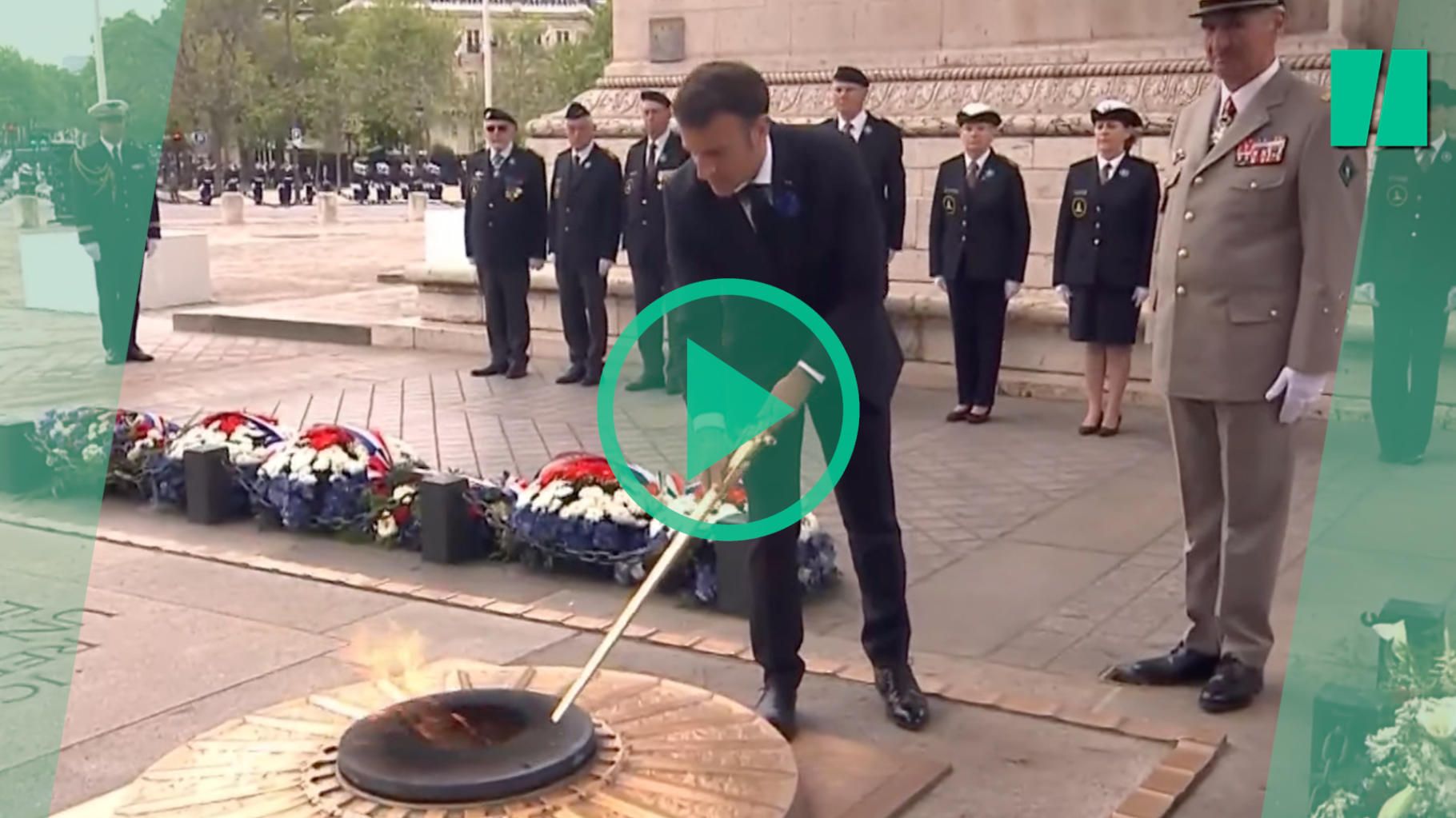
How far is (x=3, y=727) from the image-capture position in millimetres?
4059

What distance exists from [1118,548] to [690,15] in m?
7.27

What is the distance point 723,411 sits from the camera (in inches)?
148

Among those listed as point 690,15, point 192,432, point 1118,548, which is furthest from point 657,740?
point 690,15

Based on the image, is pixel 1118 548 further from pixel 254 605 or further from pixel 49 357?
pixel 49 357

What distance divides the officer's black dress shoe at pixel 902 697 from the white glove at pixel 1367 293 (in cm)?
444

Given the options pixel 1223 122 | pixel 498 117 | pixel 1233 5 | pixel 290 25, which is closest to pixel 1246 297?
pixel 1223 122

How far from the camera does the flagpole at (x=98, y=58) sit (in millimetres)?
3084

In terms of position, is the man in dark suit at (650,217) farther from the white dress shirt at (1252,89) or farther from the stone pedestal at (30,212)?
the white dress shirt at (1252,89)

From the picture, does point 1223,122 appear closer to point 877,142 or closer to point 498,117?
point 877,142

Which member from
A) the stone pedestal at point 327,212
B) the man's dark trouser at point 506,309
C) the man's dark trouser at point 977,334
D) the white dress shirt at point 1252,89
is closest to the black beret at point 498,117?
the man's dark trouser at point 506,309

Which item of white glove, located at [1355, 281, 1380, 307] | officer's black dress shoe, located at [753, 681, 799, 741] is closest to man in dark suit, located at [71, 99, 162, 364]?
officer's black dress shoe, located at [753, 681, 799, 741]

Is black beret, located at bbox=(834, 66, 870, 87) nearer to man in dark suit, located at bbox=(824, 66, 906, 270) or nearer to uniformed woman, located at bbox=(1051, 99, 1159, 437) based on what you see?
man in dark suit, located at bbox=(824, 66, 906, 270)

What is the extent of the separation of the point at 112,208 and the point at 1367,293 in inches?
259

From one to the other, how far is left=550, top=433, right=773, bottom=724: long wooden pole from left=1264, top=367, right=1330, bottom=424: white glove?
1431 mm
